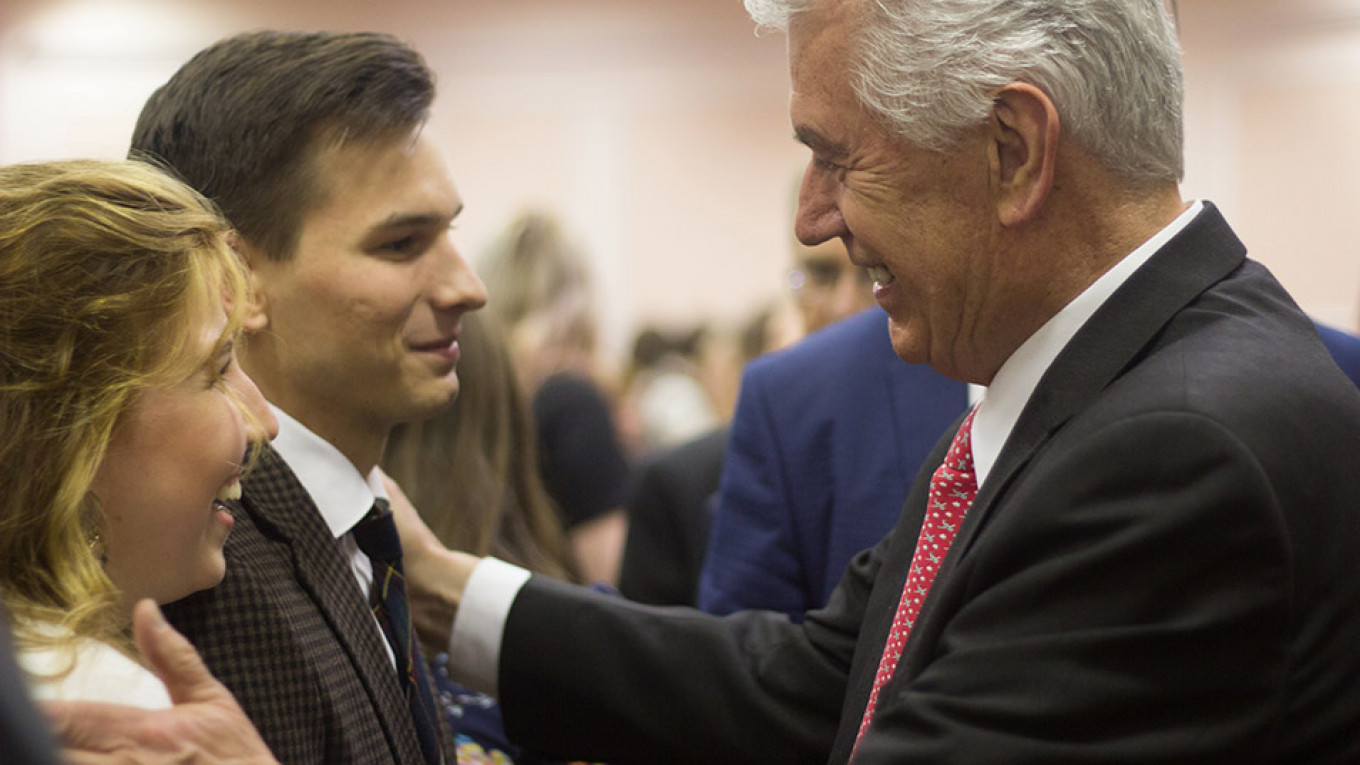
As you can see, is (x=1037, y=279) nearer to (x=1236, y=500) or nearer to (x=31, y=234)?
(x=1236, y=500)

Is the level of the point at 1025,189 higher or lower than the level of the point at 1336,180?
higher

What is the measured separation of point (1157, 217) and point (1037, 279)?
0.14m

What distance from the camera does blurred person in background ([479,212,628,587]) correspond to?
11.4 ft

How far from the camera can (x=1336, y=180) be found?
7.38m

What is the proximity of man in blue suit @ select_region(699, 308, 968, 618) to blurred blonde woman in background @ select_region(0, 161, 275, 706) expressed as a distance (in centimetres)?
107

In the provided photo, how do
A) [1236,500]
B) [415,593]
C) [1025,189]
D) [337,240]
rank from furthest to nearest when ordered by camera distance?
[415,593] < [337,240] < [1025,189] < [1236,500]

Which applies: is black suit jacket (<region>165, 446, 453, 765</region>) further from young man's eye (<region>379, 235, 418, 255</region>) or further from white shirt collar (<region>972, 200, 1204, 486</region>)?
white shirt collar (<region>972, 200, 1204, 486</region>)

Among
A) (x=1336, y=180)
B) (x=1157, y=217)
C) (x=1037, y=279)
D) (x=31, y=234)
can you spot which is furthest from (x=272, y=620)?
(x=1336, y=180)

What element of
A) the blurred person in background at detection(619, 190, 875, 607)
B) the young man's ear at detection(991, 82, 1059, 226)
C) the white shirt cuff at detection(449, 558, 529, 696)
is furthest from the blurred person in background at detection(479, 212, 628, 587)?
the young man's ear at detection(991, 82, 1059, 226)

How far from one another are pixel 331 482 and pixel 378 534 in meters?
0.09

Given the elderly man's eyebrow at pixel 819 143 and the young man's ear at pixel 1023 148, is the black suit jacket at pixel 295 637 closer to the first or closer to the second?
the elderly man's eyebrow at pixel 819 143

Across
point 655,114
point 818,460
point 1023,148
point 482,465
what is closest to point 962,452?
point 1023,148

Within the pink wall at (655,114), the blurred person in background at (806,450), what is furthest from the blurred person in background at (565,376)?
the pink wall at (655,114)

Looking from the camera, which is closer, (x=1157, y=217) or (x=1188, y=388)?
(x=1188, y=388)
